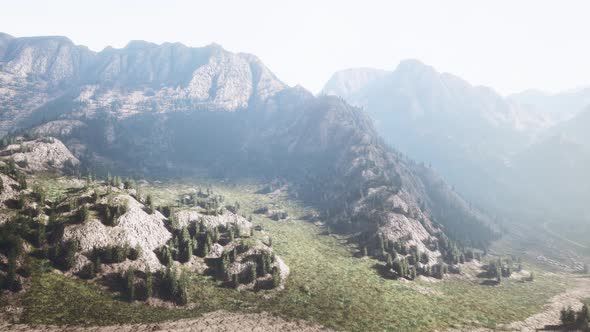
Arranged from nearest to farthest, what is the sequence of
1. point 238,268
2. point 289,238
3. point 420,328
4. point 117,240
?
point 420,328, point 117,240, point 238,268, point 289,238

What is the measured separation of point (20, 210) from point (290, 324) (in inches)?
3852

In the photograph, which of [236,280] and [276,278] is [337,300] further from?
[236,280]

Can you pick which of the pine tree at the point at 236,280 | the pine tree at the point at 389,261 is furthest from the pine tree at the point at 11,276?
the pine tree at the point at 389,261

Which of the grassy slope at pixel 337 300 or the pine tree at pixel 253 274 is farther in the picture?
the pine tree at pixel 253 274

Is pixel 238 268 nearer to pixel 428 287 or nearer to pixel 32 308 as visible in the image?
pixel 32 308

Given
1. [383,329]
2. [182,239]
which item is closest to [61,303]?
[182,239]

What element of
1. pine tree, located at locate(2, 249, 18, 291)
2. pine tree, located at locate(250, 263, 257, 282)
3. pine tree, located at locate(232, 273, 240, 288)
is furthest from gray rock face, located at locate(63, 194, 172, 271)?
pine tree, located at locate(250, 263, 257, 282)

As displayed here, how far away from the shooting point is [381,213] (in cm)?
19925

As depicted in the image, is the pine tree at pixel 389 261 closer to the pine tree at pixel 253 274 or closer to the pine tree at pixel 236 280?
the pine tree at pixel 253 274

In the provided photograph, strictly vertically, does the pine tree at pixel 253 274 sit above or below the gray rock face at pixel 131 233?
below

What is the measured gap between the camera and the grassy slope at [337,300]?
270ft

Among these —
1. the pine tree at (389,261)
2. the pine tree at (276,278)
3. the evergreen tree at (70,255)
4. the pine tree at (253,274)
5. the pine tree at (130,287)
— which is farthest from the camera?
the pine tree at (389,261)

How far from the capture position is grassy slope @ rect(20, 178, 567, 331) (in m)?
82.2

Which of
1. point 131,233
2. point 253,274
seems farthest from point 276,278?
point 131,233
